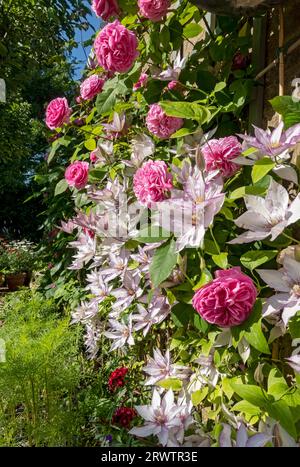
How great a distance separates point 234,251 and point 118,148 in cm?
78

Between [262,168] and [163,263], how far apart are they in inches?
11.2

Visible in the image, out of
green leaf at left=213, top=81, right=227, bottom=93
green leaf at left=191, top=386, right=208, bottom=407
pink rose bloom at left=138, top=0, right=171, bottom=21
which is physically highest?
pink rose bloom at left=138, top=0, right=171, bottom=21

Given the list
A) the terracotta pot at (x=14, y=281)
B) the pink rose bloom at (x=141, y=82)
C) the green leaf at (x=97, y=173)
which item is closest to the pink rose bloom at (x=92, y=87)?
the pink rose bloom at (x=141, y=82)

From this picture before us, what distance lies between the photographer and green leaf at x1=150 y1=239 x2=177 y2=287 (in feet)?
3.16

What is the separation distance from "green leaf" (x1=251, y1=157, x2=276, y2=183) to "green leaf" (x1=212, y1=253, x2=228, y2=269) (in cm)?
20

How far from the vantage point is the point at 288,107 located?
88 cm

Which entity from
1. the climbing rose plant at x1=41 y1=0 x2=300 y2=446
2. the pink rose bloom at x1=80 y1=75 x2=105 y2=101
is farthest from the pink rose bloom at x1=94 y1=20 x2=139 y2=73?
the pink rose bloom at x1=80 y1=75 x2=105 y2=101

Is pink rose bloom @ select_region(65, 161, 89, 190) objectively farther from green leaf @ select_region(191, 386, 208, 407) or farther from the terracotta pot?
the terracotta pot

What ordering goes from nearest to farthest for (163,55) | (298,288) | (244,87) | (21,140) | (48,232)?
(298,288)
(244,87)
(163,55)
(48,232)
(21,140)

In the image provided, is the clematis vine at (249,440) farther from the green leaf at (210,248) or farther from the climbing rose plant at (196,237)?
the green leaf at (210,248)

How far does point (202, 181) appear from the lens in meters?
0.90

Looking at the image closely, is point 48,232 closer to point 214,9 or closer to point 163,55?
point 163,55

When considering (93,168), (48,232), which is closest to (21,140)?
(48,232)

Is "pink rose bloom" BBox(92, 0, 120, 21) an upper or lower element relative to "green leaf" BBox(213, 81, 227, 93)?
upper
